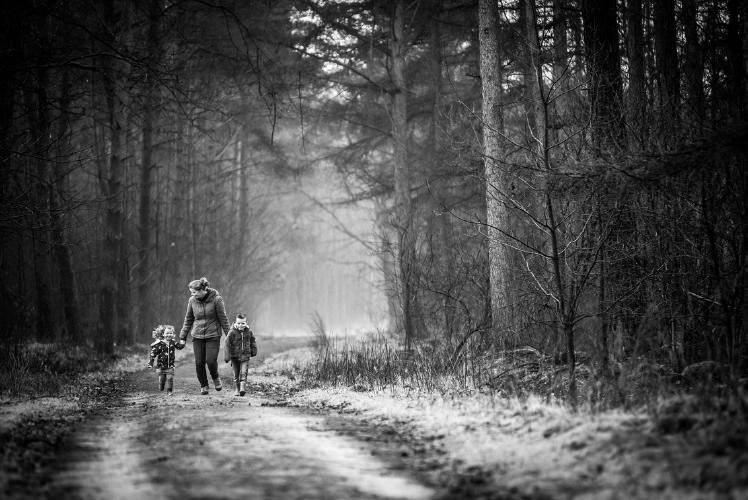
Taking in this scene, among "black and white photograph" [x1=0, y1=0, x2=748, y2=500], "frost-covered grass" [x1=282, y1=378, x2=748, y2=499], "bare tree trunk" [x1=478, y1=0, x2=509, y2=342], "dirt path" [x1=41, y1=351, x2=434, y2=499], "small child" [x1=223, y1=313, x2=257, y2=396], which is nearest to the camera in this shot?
"frost-covered grass" [x1=282, y1=378, x2=748, y2=499]

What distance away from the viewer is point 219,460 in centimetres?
546

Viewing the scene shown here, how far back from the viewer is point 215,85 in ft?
76.4

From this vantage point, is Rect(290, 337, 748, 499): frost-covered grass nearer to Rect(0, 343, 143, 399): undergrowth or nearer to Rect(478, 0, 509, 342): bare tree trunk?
Rect(478, 0, 509, 342): bare tree trunk

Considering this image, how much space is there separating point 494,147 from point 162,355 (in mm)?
7506

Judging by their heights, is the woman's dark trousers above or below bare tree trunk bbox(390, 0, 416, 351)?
below

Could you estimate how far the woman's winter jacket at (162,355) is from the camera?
11.4 metres

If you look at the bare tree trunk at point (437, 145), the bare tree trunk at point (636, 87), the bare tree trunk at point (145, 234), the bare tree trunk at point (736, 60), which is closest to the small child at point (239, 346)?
the bare tree trunk at point (636, 87)

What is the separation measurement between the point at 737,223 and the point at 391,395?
5.21 metres

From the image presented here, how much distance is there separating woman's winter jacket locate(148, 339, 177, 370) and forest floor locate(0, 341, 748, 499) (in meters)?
2.79

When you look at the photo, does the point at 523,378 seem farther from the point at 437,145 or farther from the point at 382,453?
the point at 437,145

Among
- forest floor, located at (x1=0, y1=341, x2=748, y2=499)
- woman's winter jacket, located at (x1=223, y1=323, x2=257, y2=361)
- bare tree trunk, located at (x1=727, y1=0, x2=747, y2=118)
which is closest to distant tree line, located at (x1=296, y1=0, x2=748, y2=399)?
bare tree trunk, located at (x1=727, y1=0, x2=747, y2=118)

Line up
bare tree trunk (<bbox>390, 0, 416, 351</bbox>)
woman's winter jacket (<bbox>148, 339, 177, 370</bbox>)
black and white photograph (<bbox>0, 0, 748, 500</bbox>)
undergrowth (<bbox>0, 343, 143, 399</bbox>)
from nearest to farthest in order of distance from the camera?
black and white photograph (<bbox>0, 0, 748, 500</bbox>)
undergrowth (<bbox>0, 343, 143, 399</bbox>)
woman's winter jacket (<bbox>148, 339, 177, 370</bbox>)
bare tree trunk (<bbox>390, 0, 416, 351</bbox>)

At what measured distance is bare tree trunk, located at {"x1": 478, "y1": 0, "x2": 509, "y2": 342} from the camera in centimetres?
1260

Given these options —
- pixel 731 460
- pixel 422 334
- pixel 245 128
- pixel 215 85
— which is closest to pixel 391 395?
pixel 731 460
